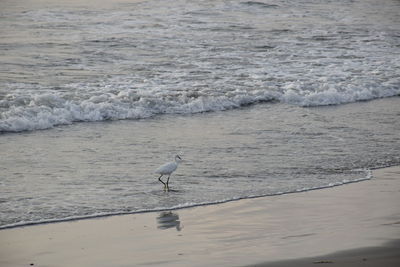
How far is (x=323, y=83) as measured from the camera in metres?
17.0

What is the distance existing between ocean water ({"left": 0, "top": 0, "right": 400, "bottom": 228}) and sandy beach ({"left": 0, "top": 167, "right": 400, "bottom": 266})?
43cm

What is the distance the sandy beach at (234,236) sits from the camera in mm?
6520

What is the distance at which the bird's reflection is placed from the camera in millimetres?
7585

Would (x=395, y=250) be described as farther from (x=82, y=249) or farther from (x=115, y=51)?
(x=115, y=51)

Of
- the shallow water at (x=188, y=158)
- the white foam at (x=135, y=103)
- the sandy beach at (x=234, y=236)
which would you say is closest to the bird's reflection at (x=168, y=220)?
the sandy beach at (x=234, y=236)

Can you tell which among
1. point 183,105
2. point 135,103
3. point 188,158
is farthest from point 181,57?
point 188,158

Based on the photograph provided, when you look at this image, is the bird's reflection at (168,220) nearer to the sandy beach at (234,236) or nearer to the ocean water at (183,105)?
the sandy beach at (234,236)

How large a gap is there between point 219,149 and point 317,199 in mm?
2761

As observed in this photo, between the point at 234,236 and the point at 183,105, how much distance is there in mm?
7566

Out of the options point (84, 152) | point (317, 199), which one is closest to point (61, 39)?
point (84, 152)

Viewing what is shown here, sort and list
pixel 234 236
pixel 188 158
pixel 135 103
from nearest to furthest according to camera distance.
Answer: pixel 234 236 < pixel 188 158 < pixel 135 103

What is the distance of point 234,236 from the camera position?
23.5ft

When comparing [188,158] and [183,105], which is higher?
[188,158]

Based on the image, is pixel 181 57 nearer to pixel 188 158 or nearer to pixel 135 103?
pixel 135 103
